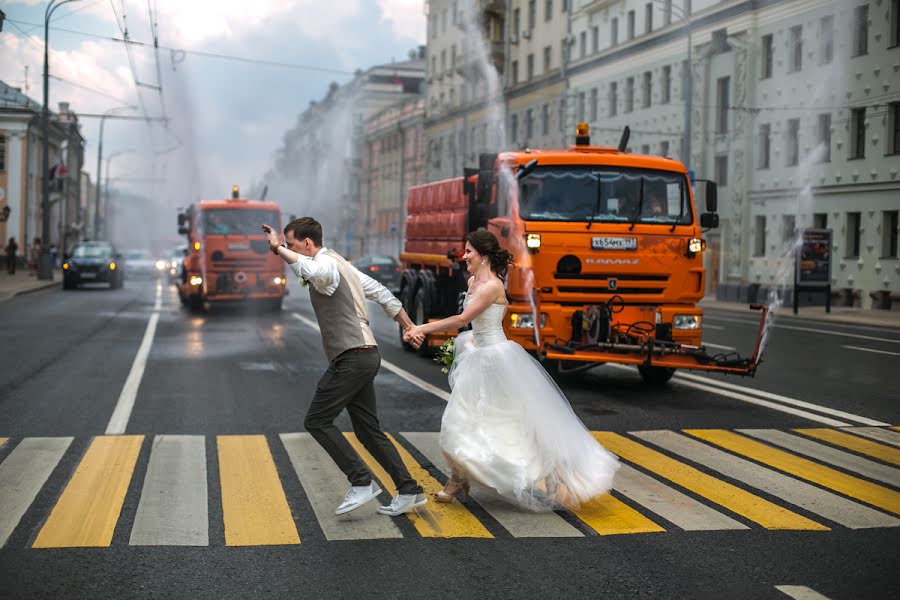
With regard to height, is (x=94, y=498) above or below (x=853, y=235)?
below

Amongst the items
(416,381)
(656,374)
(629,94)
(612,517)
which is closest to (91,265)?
(629,94)

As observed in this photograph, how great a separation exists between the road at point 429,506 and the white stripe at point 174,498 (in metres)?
0.02

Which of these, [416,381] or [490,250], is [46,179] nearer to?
[416,381]

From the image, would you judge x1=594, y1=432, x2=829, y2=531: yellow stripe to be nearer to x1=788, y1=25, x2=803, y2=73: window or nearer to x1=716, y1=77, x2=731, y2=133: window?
x1=788, y1=25, x2=803, y2=73: window

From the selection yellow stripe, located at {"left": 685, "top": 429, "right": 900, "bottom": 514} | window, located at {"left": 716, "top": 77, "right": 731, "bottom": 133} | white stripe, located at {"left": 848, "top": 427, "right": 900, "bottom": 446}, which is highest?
window, located at {"left": 716, "top": 77, "right": 731, "bottom": 133}

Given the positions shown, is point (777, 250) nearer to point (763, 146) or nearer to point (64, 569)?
point (763, 146)

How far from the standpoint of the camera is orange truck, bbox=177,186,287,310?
98.4ft

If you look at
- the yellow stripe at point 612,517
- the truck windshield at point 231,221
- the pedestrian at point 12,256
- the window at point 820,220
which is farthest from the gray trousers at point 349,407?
the pedestrian at point 12,256

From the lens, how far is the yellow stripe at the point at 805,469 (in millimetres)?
7652

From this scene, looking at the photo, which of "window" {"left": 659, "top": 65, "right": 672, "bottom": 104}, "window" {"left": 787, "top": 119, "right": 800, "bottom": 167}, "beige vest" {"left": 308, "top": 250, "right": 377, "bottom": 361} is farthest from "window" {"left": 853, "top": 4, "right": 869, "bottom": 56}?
"beige vest" {"left": 308, "top": 250, "right": 377, "bottom": 361}

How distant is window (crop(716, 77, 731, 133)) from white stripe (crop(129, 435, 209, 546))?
137 feet

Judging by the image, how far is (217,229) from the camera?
30297 millimetres

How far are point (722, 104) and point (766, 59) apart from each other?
458cm

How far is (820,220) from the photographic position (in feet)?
138
